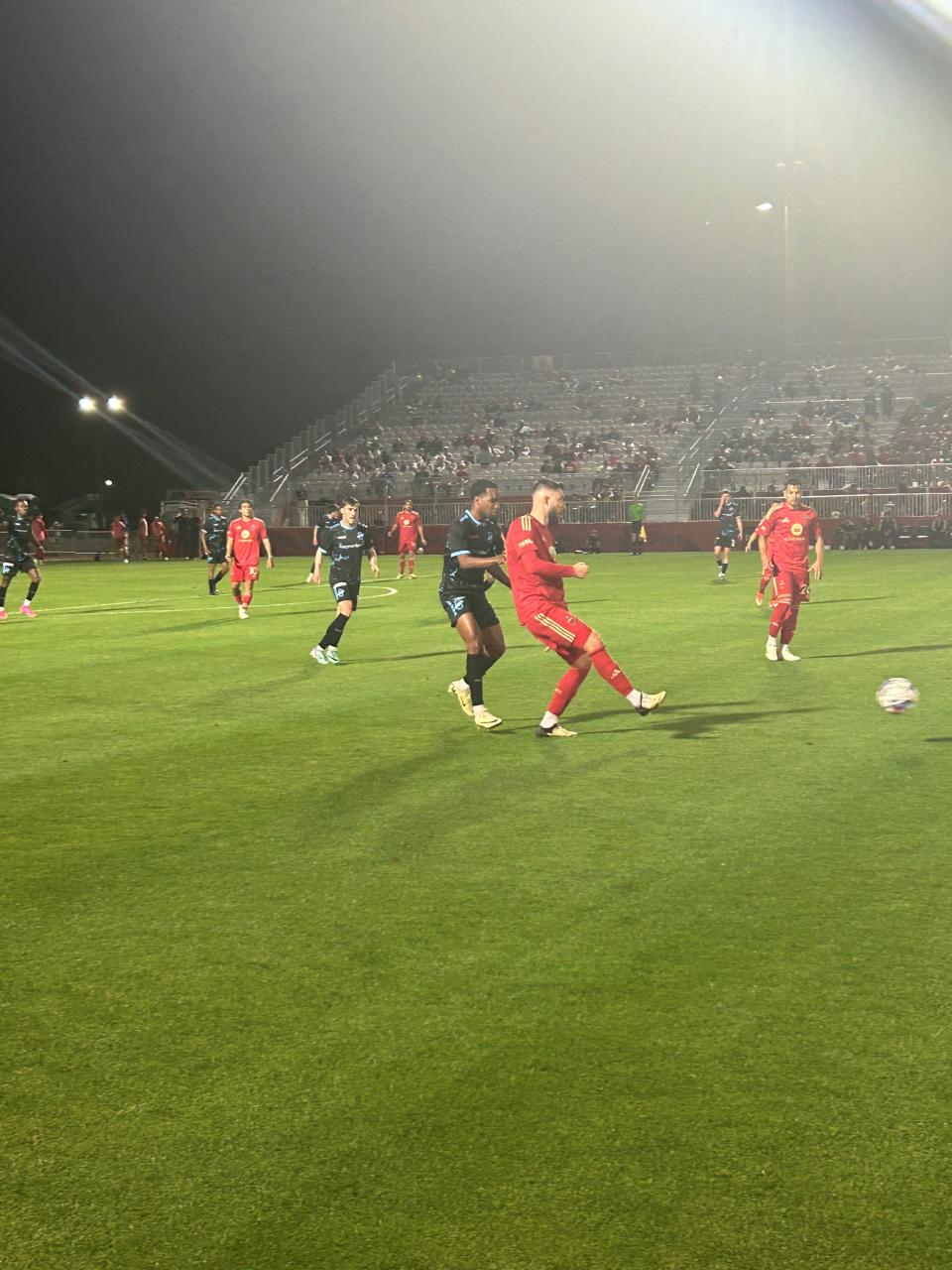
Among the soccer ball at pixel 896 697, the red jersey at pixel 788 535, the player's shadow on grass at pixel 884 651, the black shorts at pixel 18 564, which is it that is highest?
the red jersey at pixel 788 535

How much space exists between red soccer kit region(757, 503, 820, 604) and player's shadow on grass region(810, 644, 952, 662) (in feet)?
2.28

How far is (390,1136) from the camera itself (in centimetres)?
388

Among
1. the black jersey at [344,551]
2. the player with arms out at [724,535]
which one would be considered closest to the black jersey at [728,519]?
the player with arms out at [724,535]

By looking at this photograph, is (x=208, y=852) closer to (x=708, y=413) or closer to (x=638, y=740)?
(x=638, y=740)

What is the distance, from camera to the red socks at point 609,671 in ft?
34.7

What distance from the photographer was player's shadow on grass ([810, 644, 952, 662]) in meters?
16.3

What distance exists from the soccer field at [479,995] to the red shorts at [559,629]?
2.46 ft

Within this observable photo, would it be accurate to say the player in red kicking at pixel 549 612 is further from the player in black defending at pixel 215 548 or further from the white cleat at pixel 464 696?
the player in black defending at pixel 215 548

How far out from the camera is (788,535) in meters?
16.1

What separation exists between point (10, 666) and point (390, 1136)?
46.2 feet

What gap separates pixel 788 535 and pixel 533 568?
6.17 metres

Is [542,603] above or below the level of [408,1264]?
above

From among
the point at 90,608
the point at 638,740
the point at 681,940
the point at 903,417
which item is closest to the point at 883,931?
the point at 681,940

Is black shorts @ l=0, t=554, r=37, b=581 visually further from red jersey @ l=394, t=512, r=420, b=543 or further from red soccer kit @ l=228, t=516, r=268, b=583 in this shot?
red jersey @ l=394, t=512, r=420, b=543
